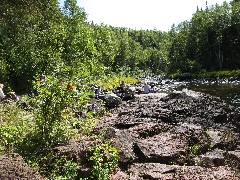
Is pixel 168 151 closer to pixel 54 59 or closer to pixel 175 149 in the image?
pixel 175 149

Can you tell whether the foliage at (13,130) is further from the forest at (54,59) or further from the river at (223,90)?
the river at (223,90)

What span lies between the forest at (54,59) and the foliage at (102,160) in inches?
69.4

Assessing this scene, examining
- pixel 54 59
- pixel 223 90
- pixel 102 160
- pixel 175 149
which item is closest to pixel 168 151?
pixel 175 149

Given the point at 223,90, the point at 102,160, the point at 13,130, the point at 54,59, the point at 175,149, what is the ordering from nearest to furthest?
the point at 102,160, the point at 175,149, the point at 13,130, the point at 54,59, the point at 223,90

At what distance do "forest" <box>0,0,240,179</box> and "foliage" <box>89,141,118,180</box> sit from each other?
176 cm

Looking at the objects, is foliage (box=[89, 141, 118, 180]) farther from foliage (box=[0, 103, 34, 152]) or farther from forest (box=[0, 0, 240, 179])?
foliage (box=[0, 103, 34, 152])

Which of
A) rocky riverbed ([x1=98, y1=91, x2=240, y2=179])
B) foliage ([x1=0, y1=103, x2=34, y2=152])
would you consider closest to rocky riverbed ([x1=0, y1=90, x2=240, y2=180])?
rocky riverbed ([x1=98, y1=91, x2=240, y2=179])

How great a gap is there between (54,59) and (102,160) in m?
20.4

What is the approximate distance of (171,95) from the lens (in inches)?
864

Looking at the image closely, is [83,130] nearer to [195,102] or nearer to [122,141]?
[122,141]

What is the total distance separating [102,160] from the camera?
951cm

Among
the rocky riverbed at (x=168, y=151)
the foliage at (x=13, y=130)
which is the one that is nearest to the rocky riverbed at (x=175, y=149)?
the rocky riverbed at (x=168, y=151)

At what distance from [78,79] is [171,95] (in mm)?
11103

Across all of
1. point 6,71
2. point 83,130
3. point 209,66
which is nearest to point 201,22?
point 209,66
